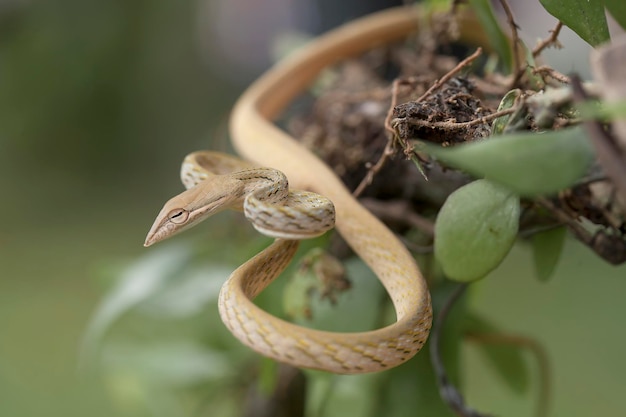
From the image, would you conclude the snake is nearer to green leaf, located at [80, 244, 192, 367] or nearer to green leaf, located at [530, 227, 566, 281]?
green leaf, located at [530, 227, 566, 281]

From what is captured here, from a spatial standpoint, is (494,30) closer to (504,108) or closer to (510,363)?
(504,108)

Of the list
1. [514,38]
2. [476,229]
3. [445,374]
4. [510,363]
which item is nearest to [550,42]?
[514,38]

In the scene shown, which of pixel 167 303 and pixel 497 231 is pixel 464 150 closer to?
pixel 497 231

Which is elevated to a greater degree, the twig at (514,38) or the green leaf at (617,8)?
the green leaf at (617,8)

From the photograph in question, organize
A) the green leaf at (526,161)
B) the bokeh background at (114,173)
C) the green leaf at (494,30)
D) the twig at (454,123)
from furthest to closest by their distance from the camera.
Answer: the bokeh background at (114,173) < the green leaf at (494,30) < the twig at (454,123) < the green leaf at (526,161)

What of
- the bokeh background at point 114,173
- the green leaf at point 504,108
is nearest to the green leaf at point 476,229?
the green leaf at point 504,108

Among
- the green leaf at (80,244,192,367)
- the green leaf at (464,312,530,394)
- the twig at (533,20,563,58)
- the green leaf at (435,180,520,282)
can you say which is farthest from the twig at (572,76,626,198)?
the green leaf at (80,244,192,367)

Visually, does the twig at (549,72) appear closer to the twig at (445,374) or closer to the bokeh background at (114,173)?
the twig at (445,374)
